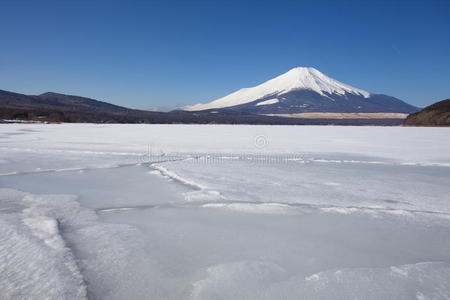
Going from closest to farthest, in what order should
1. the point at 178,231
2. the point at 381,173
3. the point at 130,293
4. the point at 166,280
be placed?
1. the point at 130,293
2. the point at 166,280
3. the point at 178,231
4. the point at 381,173

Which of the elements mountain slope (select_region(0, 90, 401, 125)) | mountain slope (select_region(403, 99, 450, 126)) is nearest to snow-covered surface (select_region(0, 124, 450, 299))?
mountain slope (select_region(403, 99, 450, 126))

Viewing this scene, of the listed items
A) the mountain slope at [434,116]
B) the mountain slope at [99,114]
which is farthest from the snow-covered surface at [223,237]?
the mountain slope at [99,114]

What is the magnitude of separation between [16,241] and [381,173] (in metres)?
6.11

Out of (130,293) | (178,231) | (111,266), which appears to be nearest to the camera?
(130,293)

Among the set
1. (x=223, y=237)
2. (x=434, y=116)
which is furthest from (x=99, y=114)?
(x=223, y=237)

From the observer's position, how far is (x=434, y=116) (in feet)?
167

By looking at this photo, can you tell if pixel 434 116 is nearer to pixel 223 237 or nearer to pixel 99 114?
pixel 223 237

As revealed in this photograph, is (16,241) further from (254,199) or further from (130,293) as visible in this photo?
(254,199)

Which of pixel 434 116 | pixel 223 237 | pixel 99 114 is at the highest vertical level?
pixel 434 116

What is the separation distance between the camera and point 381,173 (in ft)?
20.4

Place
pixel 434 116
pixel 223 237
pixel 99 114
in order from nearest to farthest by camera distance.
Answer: pixel 223 237, pixel 434 116, pixel 99 114

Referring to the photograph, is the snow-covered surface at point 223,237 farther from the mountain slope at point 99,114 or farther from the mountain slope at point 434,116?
the mountain slope at point 99,114

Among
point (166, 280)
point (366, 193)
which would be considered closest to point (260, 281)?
point (166, 280)

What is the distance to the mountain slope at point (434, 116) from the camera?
4747 cm
